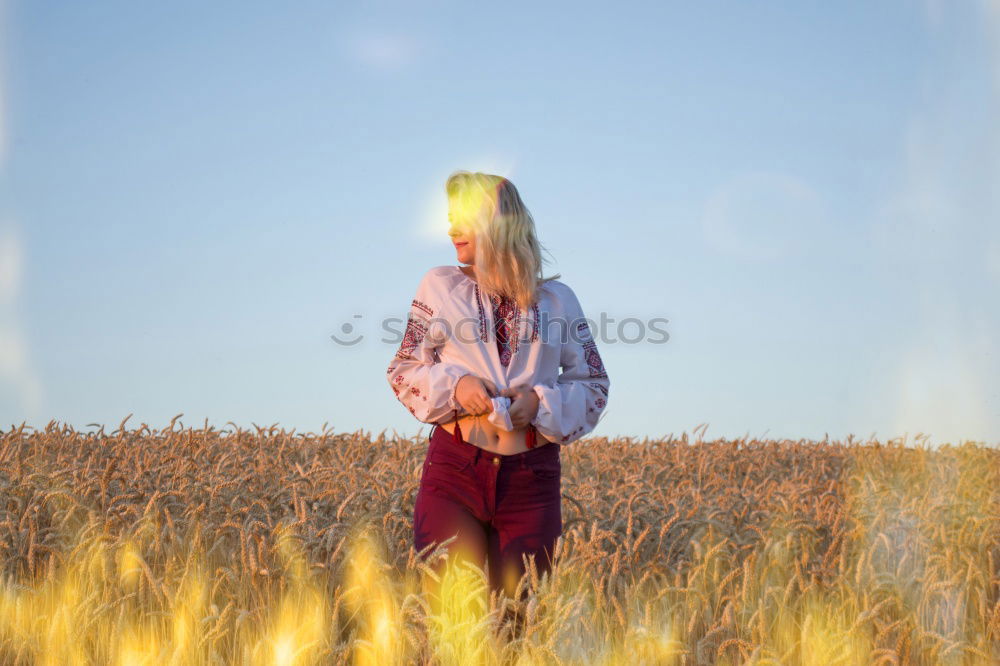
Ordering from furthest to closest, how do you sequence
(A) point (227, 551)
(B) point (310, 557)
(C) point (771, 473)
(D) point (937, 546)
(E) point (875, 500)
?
1. (C) point (771, 473)
2. (E) point (875, 500)
3. (D) point (937, 546)
4. (A) point (227, 551)
5. (B) point (310, 557)

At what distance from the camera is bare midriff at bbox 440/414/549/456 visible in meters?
3.59

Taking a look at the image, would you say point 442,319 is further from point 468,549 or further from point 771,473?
point 771,473

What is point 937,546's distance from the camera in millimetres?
6012

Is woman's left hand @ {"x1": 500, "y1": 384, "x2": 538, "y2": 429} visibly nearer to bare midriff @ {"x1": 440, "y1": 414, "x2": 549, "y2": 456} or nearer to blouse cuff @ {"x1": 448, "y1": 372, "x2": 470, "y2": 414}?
bare midriff @ {"x1": 440, "y1": 414, "x2": 549, "y2": 456}

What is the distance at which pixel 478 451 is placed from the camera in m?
3.60

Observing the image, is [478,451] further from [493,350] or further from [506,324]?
[506,324]

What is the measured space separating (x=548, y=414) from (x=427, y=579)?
0.83 meters

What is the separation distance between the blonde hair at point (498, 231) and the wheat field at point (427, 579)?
1111 millimetres

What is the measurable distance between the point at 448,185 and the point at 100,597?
2644 millimetres

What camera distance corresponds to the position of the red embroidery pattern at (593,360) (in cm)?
396

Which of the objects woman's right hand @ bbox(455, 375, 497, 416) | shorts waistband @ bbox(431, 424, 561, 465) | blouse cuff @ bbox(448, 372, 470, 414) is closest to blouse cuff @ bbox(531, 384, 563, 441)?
shorts waistband @ bbox(431, 424, 561, 465)

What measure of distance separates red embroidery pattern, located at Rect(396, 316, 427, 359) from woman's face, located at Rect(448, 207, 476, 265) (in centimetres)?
33

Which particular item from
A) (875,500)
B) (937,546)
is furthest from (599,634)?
(875,500)

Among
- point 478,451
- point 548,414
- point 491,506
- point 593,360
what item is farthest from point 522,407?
point 593,360
